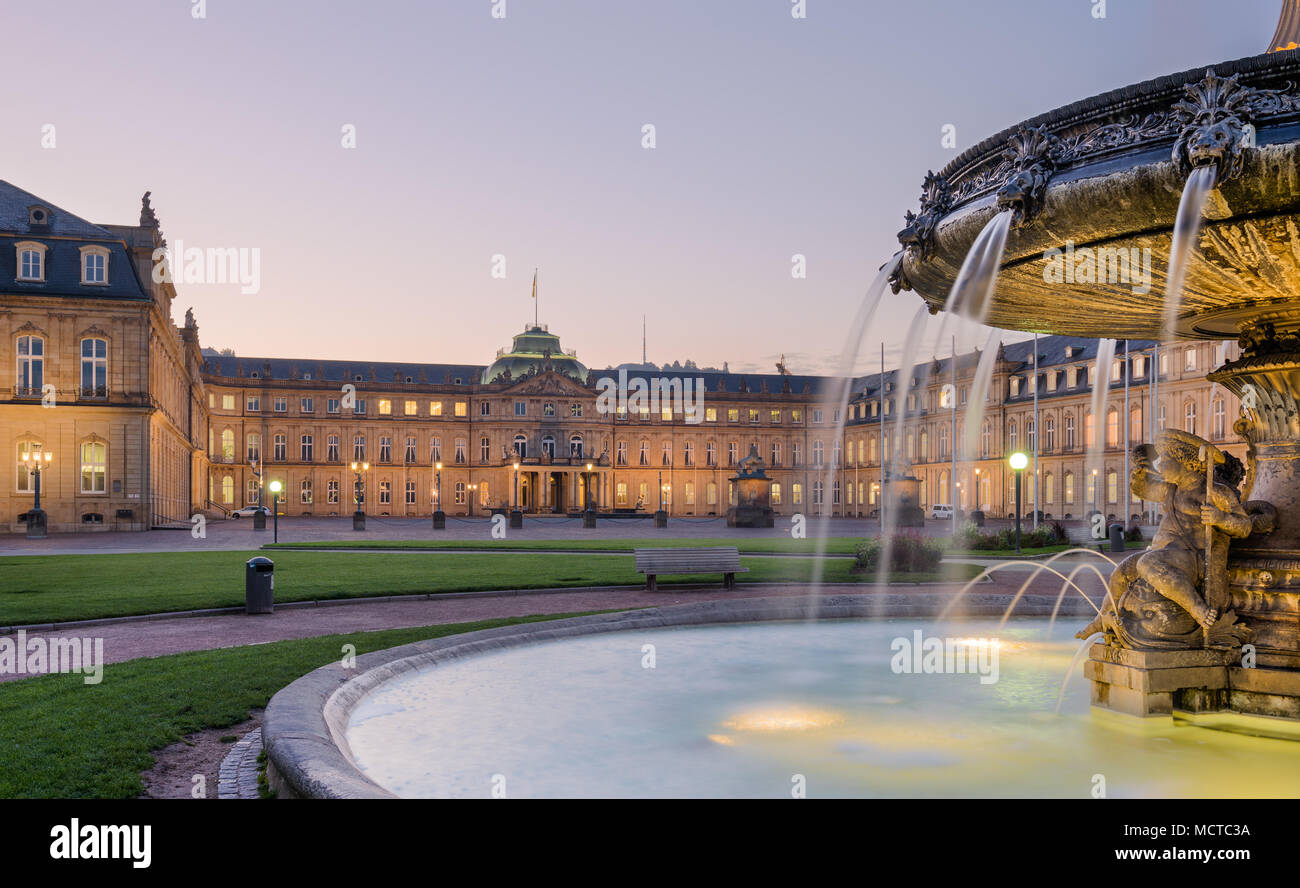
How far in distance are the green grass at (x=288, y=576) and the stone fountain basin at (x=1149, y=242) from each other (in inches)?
452

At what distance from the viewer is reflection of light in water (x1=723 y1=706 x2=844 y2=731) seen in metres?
6.12

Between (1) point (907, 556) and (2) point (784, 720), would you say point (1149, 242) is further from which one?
(1) point (907, 556)

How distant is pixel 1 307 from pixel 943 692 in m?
49.0

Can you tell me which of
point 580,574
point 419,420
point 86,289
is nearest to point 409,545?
point 580,574

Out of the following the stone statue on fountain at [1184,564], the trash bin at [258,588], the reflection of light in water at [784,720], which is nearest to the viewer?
the reflection of light in water at [784,720]

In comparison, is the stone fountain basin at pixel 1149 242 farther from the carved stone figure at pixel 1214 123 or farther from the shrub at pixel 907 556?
the shrub at pixel 907 556

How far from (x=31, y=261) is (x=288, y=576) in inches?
1358

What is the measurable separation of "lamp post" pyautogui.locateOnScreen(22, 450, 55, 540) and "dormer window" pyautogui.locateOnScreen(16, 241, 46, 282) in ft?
26.5

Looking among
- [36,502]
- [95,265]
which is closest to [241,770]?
[36,502]

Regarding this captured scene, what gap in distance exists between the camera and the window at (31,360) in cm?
4456

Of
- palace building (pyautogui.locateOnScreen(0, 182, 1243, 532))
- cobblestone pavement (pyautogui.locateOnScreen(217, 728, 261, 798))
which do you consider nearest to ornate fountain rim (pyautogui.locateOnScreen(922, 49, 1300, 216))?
cobblestone pavement (pyautogui.locateOnScreen(217, 728, 261, 798))

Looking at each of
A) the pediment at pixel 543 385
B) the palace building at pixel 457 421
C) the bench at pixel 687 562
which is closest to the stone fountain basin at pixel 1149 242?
the bench at pixel 687 562
